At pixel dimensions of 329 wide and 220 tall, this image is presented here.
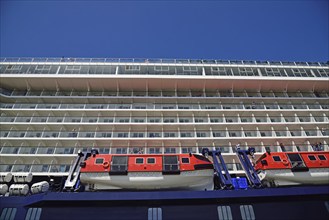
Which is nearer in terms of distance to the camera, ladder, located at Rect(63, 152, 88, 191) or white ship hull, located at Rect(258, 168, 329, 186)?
ladder, located at Rect(63, 152, 88, 191)

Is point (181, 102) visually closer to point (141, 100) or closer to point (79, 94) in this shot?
point (141, 100)

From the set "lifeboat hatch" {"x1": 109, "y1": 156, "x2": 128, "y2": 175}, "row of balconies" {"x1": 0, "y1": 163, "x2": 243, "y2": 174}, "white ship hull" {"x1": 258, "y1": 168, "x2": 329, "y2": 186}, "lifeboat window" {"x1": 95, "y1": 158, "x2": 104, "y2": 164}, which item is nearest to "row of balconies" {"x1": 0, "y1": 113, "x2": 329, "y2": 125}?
"row of balconies" {"x1": 0, "y1": 163, "x2": 243, "y2": 174}

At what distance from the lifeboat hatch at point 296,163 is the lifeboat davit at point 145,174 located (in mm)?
5401

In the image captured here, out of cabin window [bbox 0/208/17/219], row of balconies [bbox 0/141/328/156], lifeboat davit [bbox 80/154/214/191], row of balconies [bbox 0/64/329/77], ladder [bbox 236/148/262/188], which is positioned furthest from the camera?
row of balconies [bbox 0/64/329/77]

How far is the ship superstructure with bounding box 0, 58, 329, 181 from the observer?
18.4m

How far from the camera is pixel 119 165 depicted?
44.7 ft

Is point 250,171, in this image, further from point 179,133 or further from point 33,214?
point 33,214

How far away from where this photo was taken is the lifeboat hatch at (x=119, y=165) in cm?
1327

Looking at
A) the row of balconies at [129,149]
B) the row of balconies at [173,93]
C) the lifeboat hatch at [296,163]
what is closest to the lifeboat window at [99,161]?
the row of balconies at [129,149]

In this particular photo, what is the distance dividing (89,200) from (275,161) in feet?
38.6

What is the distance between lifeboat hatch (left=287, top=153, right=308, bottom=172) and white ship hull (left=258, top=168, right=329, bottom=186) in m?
0.27

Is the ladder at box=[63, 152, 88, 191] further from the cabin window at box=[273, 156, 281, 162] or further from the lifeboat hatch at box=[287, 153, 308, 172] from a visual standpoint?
the lifeboat hatch at box=[287, 153, 308, 172]

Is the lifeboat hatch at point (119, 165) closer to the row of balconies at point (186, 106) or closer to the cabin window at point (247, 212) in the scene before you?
the cabin window at point (247, 212)

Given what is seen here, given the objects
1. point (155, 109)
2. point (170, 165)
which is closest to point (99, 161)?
point (170, 165)
